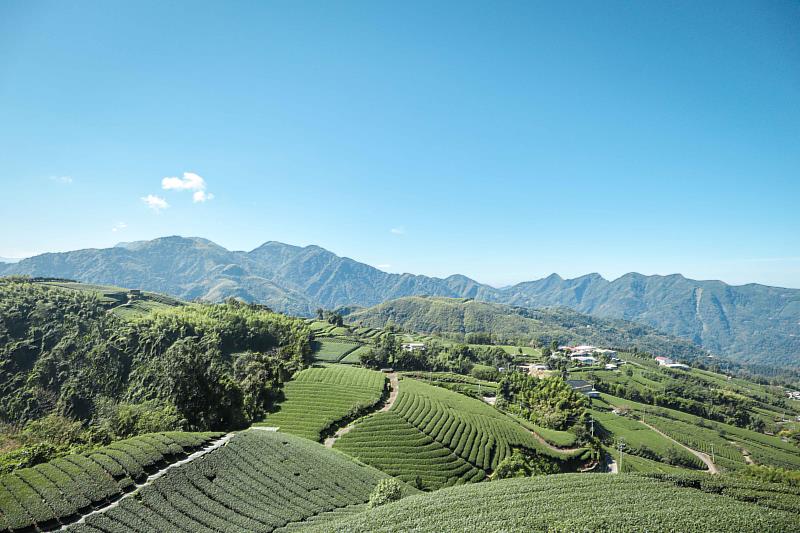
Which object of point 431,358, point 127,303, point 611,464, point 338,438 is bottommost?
point 611,464

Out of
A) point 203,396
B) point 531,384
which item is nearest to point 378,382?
point 203,396

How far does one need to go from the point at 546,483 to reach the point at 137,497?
3392cm

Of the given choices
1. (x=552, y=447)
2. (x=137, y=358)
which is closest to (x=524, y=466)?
(x=552, y=447)

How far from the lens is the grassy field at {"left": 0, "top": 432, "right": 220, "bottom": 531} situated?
2397 centimetres

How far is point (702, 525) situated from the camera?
24.2 m

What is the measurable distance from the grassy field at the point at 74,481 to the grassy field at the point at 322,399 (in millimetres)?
27557

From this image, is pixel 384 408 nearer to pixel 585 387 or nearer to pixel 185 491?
pixel 185 491

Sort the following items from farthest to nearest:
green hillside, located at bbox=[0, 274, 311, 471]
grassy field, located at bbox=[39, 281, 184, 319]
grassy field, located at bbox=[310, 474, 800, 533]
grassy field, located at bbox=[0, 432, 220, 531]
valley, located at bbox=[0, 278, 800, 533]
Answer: grassy field, located at bbox=[39, 281, 184, 319], green hillside, located at bbox=[0, 274, 311, 471], valley, located at bbox=[0, 278, 800, 533], grassy field, located at bbox=[310, 474, 800, 533], grassy field, located at bbox=[0, 432, 220, 531]

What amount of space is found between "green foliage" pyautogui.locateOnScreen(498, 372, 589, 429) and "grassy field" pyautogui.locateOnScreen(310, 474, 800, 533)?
56050 millimetres

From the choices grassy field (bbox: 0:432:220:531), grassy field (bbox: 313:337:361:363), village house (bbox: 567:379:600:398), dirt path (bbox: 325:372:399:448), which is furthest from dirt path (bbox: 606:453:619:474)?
grassy field (bbox: 313:337:361:363)

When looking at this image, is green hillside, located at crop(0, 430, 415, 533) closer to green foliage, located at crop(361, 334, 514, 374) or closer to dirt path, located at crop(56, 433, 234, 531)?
dirt path, located at crop(56, 433, 234, 531)

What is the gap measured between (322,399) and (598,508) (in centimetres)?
5508

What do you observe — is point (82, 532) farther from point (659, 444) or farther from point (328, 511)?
point (659, 444)

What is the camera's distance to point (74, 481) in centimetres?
2719
